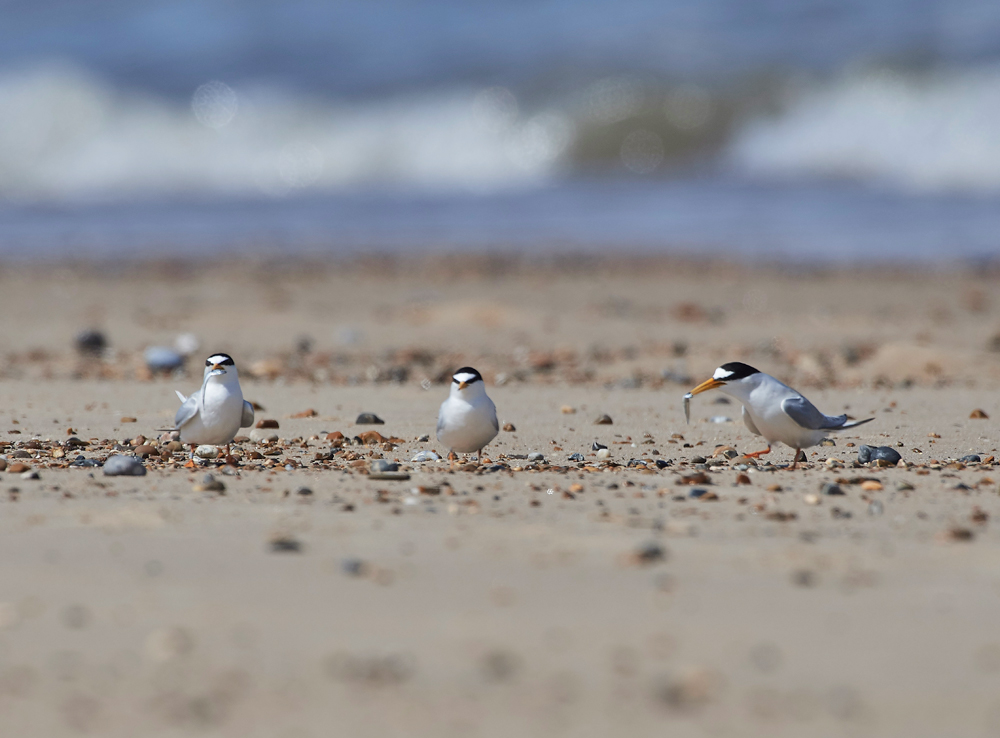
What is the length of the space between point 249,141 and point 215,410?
24.4 m

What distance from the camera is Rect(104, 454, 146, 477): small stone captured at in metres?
4.47

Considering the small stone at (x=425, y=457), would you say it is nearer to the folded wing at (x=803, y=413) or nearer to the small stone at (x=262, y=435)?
the small stone at (x=262, y=435)

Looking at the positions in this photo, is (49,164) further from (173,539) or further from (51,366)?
(173,539)

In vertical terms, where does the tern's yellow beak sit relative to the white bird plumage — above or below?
→ above

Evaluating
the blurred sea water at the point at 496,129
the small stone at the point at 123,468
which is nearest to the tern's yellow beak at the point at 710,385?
the small stone at the point at 123,468

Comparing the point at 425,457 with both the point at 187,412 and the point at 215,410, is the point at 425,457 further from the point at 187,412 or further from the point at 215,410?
the point at 187,412

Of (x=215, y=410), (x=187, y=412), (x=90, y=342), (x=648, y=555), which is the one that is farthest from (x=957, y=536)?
(x=90, y=342)

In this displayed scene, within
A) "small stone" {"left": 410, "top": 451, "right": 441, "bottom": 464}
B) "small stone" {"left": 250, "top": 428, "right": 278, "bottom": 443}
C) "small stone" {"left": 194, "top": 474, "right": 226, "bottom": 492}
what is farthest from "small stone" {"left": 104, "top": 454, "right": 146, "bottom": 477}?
"small stone" {"left": 410, "top": 451, "right": 441, "bottom": 464}

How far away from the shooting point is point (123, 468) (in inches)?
176

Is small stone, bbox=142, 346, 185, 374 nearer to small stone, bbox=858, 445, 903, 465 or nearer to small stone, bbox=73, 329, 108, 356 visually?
small stone, bbox=73, 329, 108, 356

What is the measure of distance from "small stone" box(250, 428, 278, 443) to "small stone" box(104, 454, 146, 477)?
100 cm

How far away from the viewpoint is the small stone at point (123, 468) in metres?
4.47

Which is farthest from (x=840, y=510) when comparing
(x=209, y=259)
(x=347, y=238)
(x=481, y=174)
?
(x=481, y=174)

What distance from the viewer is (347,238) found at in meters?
15.9
